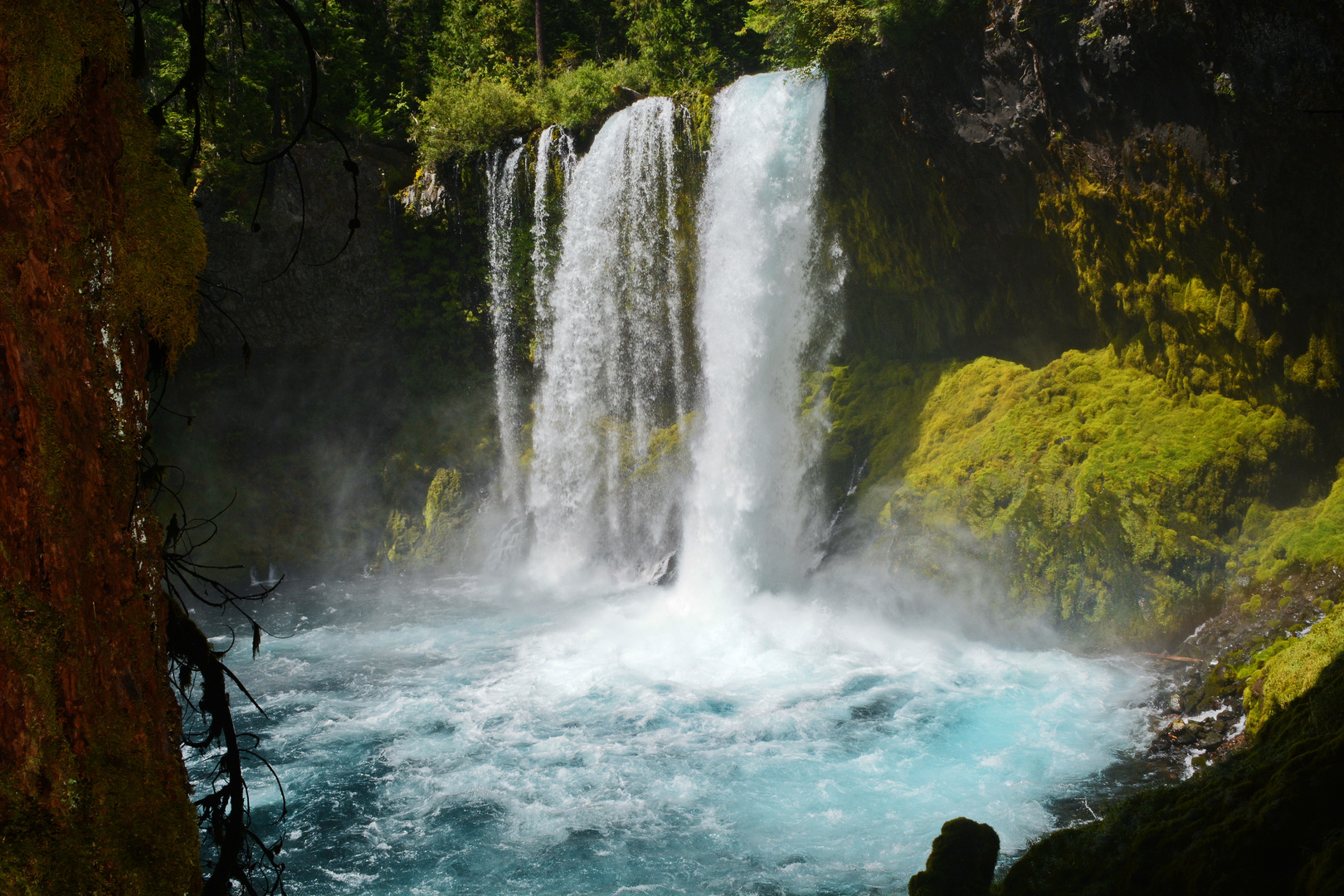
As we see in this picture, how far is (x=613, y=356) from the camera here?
56.1 ft

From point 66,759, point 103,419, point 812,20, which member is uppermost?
point 812,20

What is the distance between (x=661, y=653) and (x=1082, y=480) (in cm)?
598

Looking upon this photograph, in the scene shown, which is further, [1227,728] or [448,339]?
[448,339]

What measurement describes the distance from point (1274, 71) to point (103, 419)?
33.7ft

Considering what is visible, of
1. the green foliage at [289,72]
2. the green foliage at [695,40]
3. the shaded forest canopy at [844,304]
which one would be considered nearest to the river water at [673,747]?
the shaded forest canopy at [844,304]

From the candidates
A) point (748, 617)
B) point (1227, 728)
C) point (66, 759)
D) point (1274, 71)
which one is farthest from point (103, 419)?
point (748, 617)

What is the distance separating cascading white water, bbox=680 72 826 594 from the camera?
1425 cm

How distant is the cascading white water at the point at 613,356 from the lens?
15.8 meters

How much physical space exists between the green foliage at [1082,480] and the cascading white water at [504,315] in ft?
26.4

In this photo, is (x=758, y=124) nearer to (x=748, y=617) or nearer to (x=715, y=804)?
(x=748, y=617)

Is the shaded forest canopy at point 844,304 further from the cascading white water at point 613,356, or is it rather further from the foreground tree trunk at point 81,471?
the cascading white water at point 613,356

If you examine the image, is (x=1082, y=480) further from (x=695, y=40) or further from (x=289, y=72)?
(x=289, y=72)

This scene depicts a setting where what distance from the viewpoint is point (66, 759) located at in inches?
74.0

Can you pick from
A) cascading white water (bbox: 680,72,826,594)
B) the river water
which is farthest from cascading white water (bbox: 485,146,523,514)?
the river water
